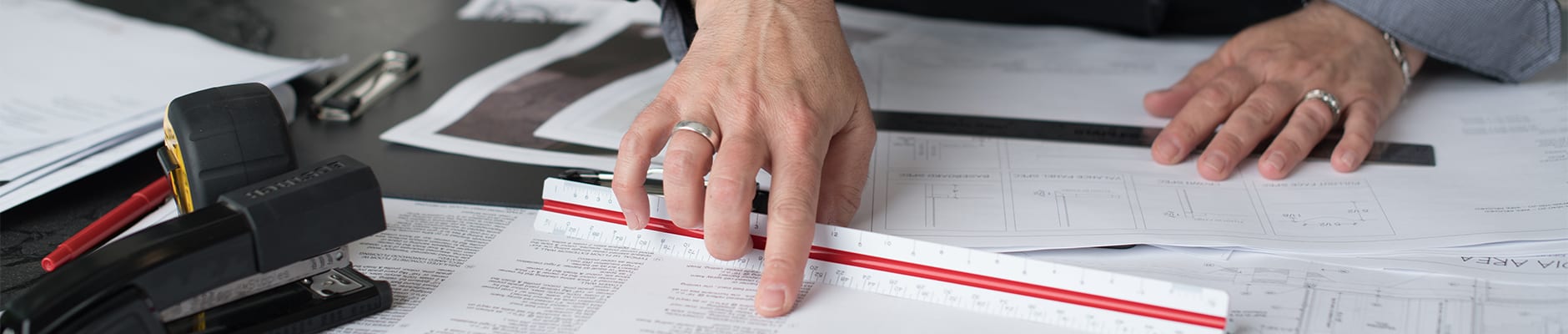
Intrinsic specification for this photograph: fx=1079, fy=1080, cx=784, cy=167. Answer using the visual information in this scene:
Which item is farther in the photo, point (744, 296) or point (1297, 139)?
point (1297, 139)

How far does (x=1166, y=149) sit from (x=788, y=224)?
0.44 m

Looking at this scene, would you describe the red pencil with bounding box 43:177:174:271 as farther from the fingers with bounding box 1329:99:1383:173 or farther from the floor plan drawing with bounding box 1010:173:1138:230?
the fingers with bounding box 1329:99:1383:173

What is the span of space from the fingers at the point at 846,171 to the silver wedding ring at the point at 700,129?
4.5 inches

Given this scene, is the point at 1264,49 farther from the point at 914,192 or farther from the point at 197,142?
the point at 197,142

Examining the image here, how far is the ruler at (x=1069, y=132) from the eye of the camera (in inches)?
40.8

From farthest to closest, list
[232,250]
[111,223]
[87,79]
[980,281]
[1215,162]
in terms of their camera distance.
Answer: [87,79] → [1215,162] → [111,223] → [980,281] → [232,250]

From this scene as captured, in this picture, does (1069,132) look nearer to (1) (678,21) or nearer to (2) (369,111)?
(1) (678,21)

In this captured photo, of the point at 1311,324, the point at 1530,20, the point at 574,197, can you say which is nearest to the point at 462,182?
the point at 574,197

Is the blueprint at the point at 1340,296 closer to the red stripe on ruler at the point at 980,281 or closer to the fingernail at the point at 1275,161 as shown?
the red stripe on ruler at the point at 980,281

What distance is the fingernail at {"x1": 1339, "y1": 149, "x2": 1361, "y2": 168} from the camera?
986 millimetres

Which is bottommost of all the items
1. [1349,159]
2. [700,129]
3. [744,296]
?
[1349,159]

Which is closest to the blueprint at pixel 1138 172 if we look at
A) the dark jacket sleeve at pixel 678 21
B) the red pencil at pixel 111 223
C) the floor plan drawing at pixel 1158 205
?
the floor plan drawing at pixel 1158 205

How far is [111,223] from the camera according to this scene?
0.87m

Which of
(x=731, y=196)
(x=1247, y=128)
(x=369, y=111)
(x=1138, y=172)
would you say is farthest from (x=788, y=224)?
(x=369, y=111)
